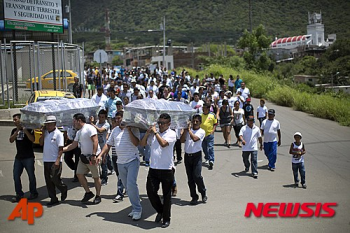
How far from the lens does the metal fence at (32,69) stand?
60.5ft

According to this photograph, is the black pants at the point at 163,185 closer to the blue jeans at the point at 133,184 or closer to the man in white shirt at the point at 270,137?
the blue jeans at the point at 133,184

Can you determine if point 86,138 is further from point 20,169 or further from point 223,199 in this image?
point 223,199

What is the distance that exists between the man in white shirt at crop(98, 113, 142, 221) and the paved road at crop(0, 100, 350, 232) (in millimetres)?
323

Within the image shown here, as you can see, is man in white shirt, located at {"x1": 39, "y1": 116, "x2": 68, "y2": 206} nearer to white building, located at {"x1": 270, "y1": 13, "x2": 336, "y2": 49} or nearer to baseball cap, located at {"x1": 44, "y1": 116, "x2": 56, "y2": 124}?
baseball cap, located at {"x1": 44, "y1": 116, "x2": 56, "y2": 124}

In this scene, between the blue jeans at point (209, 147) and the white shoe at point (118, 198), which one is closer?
the white shoe at point (118, 198)

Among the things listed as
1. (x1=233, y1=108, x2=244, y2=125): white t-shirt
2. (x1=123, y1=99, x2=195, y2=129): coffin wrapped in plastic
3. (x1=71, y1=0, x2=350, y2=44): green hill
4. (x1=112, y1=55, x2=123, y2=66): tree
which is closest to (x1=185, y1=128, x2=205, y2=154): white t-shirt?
(x1=123, y1=99, x2=195, y2=129): coffin wrapped in plastic

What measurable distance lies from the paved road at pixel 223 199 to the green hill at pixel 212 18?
8361cm

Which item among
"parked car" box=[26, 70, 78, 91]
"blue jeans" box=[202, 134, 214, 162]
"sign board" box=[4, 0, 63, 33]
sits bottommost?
"blue jeans" box=[202, 134, 214, 162]

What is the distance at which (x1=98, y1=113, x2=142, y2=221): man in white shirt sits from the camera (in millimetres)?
8070

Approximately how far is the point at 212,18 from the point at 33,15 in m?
84.0

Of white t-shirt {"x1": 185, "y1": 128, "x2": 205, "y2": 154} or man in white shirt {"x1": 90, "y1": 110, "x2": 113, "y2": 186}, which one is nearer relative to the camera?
white t-shirt {"x1": 185, "y1": 128, "x2": 205, "y2": 154}

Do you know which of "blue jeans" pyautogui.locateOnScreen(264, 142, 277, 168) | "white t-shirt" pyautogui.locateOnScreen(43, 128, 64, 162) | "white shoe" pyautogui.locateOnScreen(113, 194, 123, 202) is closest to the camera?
"white t-shirt" pyautogui.locateOnScreen(43, 128, 64, 162)

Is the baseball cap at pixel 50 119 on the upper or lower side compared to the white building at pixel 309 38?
lower

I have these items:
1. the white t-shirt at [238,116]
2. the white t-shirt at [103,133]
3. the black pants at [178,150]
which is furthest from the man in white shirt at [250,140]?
the white t-shirt at [238,116]
